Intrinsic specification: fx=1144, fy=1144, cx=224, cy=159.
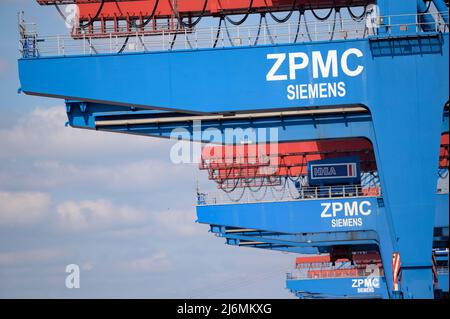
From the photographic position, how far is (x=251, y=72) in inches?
1024

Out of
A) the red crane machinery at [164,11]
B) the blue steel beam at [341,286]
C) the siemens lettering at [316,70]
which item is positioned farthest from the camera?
the blue steel beam at [341,286]

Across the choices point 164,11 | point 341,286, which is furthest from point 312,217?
A: point 341,286

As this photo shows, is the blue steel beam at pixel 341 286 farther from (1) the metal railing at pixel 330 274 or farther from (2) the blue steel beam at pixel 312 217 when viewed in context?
(2) the blue steel beam at pixel 312 217

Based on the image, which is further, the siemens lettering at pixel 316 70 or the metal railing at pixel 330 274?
the metal railing at pixel 330 274

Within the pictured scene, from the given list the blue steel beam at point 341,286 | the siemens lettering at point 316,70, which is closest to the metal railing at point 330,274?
the blue steel beam at point 341,286

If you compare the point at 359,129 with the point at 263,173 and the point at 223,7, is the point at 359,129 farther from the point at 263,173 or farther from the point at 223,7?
the point at 263,173

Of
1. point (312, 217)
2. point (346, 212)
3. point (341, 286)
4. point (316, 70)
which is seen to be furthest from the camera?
point (341, 286)

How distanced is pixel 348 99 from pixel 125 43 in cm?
603

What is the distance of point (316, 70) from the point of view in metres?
25.9

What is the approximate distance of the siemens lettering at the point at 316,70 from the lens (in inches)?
1017

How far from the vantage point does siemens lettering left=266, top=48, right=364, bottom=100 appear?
2584cm

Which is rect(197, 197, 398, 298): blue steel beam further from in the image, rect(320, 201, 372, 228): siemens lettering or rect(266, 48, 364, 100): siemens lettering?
rect(266, 48, 364, 100): siemens lettering

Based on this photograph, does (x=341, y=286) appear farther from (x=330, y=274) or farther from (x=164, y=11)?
(x=164, y=11)
